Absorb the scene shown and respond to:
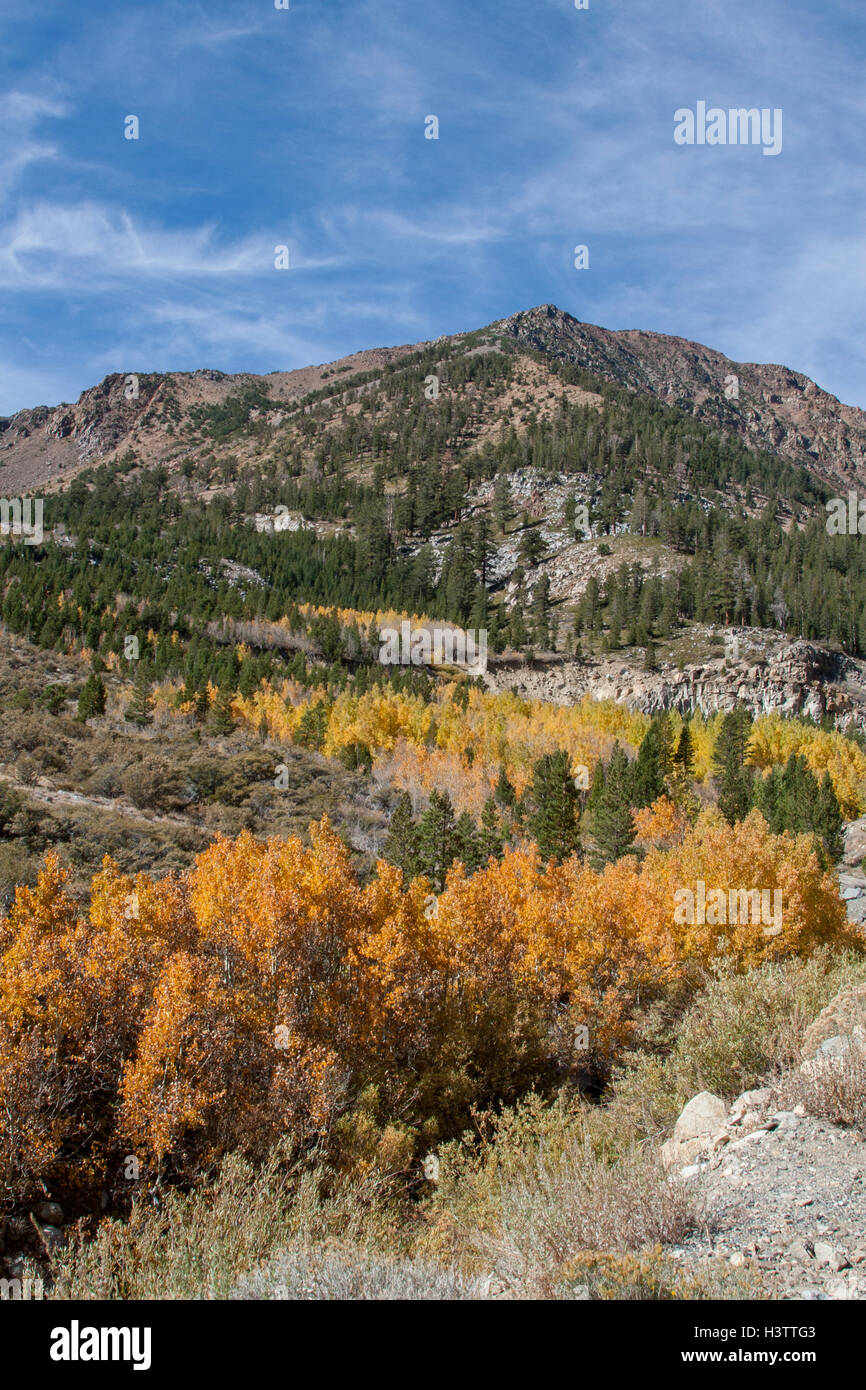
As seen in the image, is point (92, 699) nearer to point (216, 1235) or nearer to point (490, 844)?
point (490, 844)

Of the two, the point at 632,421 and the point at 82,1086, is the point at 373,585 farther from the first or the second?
the point at 82,1086

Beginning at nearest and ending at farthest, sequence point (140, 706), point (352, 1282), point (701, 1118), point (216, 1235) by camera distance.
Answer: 1. point (352, 1282)
2. point (216, 1235)
3. point (701, 1118)
4. point (140, 706)

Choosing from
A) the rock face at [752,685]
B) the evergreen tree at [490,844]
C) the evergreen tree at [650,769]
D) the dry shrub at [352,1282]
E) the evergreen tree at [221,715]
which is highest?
the rock face at [752,685]

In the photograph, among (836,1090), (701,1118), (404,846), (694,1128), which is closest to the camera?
(836,1090)

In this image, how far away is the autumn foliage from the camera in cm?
1191

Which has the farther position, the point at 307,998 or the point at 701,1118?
the point at 307,998

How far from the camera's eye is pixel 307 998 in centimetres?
1719

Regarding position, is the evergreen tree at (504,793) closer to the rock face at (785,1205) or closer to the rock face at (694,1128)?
the rock face at (694,1128)

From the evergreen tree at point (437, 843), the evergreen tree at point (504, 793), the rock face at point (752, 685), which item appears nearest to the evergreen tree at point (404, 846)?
the evergreen tree at point (437, 843)

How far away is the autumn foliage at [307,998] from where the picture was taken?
11.9 metres

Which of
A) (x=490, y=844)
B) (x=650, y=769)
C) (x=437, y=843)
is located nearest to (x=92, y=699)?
(x=437, y=843)

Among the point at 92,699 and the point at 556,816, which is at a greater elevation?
the point at 92,699

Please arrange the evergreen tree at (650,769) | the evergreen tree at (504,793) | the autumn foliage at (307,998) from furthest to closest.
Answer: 1. the evergreen tree at (504,793)
2. the evergreen tree at (650,769)
3. the autumn foliage at (307,998)

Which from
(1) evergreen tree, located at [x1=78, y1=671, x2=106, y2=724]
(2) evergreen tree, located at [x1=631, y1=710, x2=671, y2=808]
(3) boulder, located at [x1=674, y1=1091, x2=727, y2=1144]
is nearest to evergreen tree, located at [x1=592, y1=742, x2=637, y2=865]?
(2) evergreen tree, located at [x1=631, y1=710, x2=671, y2=808]
